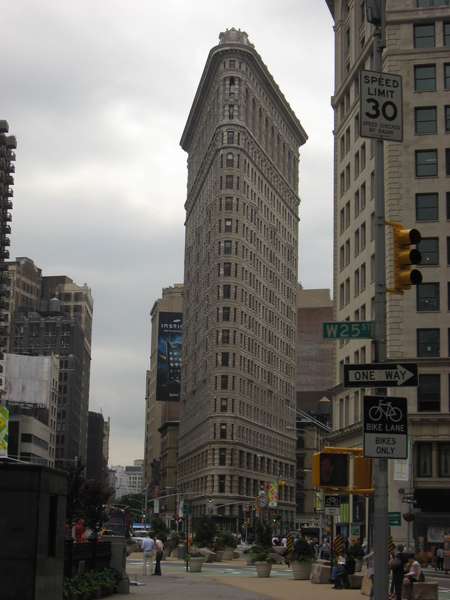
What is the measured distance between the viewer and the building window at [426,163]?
2323 inches

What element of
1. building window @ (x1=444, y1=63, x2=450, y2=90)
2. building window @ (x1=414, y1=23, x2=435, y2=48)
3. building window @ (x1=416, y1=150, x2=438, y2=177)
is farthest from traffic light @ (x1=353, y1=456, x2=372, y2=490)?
building window @ (x1=414, y1=23, x2=435, y2=48)

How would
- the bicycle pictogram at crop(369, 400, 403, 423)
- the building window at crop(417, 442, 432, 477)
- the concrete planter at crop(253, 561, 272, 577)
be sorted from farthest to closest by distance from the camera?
the building window at crop(417, 442, 432, 477) → the concrete planter at crop(253, 561, 272, 577) → the bicycle pictogram at crop(369, 400, 403, 423)

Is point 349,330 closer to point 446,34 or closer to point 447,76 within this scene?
point 447,76

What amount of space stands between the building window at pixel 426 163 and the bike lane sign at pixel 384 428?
48128 mm

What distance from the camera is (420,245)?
5841 centimetres

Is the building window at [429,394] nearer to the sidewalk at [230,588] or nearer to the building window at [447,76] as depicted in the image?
the sidewalk at [230,588]

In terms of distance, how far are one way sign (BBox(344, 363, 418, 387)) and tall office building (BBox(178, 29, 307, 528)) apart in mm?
109833

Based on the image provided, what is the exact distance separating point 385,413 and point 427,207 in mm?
47525

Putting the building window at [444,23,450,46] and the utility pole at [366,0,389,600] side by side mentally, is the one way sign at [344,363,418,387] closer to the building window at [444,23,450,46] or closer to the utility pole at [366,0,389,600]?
the utility pole at [366,0,389,600]

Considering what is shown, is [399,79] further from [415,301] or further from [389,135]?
[415,301]

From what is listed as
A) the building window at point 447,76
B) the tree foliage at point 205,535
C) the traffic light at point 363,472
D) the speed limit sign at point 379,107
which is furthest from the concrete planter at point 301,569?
the building window at point 447,76

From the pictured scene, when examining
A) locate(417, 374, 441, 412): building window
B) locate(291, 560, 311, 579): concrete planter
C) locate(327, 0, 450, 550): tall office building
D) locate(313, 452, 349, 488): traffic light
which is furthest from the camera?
locate(417, 374, 441, 412): building window

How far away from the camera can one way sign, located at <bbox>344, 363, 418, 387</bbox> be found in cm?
1339

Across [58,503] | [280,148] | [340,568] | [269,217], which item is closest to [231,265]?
[269,217]
